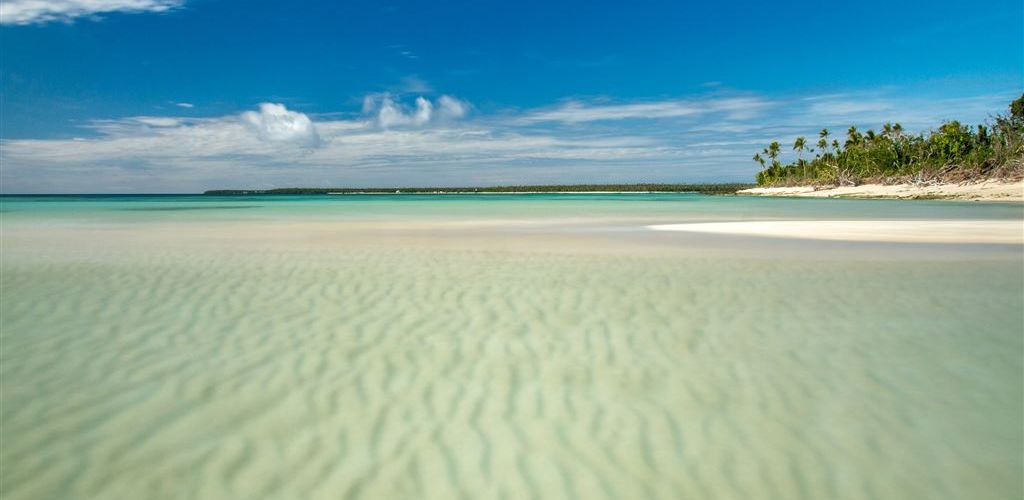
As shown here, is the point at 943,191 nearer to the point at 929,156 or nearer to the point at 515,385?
the point at 929,156

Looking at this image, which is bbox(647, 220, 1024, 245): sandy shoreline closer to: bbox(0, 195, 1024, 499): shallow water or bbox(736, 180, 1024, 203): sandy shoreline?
bbox(0, 195, 1024, 499): shallow water

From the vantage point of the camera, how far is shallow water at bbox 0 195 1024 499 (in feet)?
12.8

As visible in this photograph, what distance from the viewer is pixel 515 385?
539 centimetres

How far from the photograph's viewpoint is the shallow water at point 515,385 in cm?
391

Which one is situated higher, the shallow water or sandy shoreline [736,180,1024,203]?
the shallow water

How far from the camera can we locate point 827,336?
6.97 m

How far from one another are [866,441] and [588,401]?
193 centimetres

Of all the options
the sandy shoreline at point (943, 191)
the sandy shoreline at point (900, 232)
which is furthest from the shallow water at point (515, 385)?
the sandy shoreline at point (943, 191)

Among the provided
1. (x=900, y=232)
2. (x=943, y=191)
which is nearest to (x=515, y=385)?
(x=900, y=232)

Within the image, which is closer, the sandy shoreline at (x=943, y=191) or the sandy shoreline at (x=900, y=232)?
the sandy shoreline at (x=900, y=232)

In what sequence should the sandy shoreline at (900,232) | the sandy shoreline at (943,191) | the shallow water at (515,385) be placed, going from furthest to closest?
the sandy shoreline at (943,191) → the sandy shoreline at (900,232) → the shallow water at (515,385)

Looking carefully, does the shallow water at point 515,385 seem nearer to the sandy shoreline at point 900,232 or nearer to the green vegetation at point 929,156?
the sandy shoreline at point 900,232

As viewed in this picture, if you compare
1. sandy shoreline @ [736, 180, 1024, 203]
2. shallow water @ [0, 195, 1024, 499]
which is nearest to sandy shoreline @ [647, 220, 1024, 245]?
shallow water @ [0, 195, 1024, 499]

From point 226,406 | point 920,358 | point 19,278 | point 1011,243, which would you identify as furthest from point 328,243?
point 1011,243
